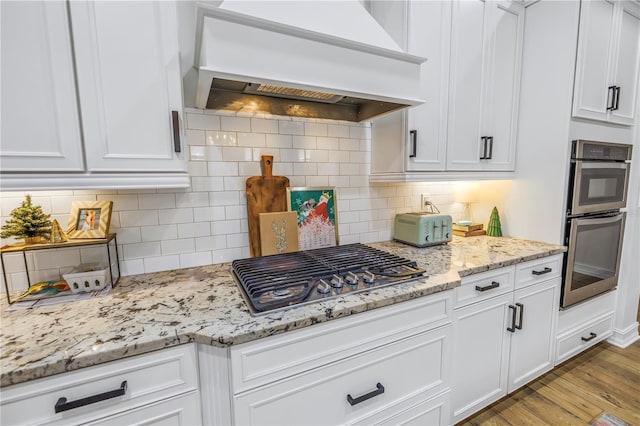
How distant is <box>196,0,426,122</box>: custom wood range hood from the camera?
1032mm

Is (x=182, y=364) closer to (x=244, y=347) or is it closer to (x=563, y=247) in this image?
(x=244, y=347)

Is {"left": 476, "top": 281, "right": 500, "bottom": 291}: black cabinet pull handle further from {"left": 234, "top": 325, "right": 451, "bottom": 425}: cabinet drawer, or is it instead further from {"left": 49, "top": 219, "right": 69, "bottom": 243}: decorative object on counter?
{"left": 49, "top": 219, "right": 69, "bottom": 243}: decorative object on counter

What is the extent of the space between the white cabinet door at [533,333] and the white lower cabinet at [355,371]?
659 millimetres

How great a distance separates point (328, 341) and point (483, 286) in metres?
0.97

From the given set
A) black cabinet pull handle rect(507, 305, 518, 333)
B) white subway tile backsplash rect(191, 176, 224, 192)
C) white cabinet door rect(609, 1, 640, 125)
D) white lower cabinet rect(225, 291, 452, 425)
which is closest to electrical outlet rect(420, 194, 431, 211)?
black cabinet pull handle rect(507, 305, 518, 333)

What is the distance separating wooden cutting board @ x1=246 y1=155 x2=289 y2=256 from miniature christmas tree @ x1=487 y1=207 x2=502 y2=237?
1.60 m

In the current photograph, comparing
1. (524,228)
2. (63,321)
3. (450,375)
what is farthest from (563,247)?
(63,321)

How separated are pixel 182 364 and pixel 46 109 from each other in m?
0.95

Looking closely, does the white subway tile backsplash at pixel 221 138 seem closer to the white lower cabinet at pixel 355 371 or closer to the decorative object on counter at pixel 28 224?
the decorative object on counter at pixel 28 224

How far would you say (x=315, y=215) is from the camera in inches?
71.2

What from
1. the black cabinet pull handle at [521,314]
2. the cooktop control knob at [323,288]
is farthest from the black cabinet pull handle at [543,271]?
the cooktop control knob at [323,288]

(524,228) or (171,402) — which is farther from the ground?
(524,228)

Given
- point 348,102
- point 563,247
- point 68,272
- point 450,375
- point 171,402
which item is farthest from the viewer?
point 563,247

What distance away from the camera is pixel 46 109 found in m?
0.99
